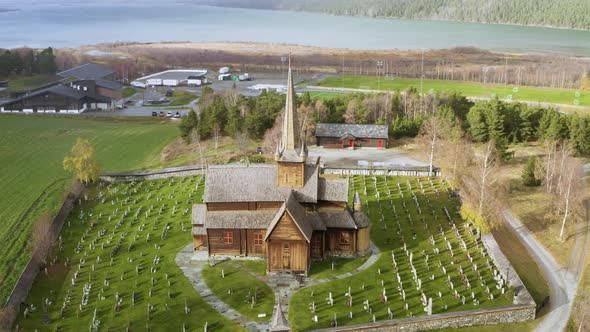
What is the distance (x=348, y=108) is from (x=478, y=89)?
39638 millimetres

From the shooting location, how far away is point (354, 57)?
15100cm

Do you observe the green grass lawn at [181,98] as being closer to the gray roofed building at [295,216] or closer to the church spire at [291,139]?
the church spire at [291,139]

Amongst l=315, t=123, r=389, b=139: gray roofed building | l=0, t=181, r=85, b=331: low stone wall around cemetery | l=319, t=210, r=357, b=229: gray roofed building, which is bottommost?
l=0, t=181, r=85, b=331: low stone wall around cemetery

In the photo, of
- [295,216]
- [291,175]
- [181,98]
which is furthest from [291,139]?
[181,98]

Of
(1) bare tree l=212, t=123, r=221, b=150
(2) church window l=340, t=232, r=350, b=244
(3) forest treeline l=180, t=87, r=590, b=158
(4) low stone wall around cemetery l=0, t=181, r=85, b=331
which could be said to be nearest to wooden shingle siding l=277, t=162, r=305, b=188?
(2) church window l=340, t=232, r=350, b=244

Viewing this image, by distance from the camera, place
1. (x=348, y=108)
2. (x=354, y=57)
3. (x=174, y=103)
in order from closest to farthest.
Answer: (x=348, y=108) → (x=174, y=103) → (x=354, y=57)

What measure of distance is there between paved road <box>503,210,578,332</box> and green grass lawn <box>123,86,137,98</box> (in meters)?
77.9

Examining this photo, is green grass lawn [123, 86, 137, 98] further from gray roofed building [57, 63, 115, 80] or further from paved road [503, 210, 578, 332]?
paved road [503, 210, 578, 332]

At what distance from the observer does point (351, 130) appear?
66125 mm

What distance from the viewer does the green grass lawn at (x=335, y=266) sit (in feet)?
120

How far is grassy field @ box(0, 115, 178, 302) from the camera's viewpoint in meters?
43.2

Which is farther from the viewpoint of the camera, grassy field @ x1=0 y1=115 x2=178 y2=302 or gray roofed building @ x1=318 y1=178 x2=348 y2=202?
grassy field @ x1=0 y1=115 x2=178 y2=302

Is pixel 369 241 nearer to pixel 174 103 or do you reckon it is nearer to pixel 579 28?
pixel 174 103

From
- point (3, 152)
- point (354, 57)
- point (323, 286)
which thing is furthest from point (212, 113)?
point (354, 57)
